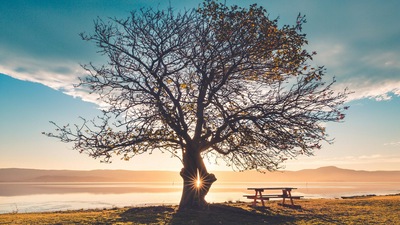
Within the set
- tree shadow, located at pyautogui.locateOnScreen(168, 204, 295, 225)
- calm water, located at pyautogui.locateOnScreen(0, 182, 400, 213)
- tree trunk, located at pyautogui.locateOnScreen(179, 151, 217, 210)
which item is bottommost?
calm water, located at pyautogui.locateOnScreen(0, 182, 400, 213)

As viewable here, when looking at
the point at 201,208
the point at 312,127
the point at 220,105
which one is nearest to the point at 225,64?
the point at 220,105

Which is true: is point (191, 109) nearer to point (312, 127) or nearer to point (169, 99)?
point (169, 99)

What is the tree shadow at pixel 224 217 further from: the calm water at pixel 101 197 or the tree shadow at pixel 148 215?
the calm water at pixel 101 197

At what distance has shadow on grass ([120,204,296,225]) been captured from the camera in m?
17.2

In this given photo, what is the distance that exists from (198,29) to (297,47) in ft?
18.3

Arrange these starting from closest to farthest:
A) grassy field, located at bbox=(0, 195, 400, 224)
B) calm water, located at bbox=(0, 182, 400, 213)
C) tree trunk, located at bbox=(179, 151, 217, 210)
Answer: grassy field, located at bbox=(0, 195, 400, 224)
tree trunk, located at bbox=(179, 151, 217, 210)
calm water, located at bbox=(0, 182, 400, 213)

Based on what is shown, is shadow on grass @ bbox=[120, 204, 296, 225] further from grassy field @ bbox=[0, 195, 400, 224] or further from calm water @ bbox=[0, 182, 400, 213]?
calm water @ bbox=[0, 182, 400, 213]

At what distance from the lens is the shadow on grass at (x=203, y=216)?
56.6 ft

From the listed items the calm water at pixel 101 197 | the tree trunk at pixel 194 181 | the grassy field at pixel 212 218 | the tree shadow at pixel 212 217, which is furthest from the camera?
the calm water at pixel 101 197

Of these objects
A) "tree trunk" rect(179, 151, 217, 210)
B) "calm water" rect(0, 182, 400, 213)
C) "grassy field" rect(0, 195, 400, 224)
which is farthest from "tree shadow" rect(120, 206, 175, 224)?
"calm water" rect(0, 182, 400, 213)

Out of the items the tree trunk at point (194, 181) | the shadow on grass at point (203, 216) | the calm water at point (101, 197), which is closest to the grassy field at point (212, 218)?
the shadow on grass at point (203, 216)

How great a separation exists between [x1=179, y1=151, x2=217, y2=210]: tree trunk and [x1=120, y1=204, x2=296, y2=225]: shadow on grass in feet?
2.67

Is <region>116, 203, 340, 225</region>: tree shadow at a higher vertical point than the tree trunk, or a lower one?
lower

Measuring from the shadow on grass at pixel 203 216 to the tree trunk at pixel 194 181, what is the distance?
814 mm
